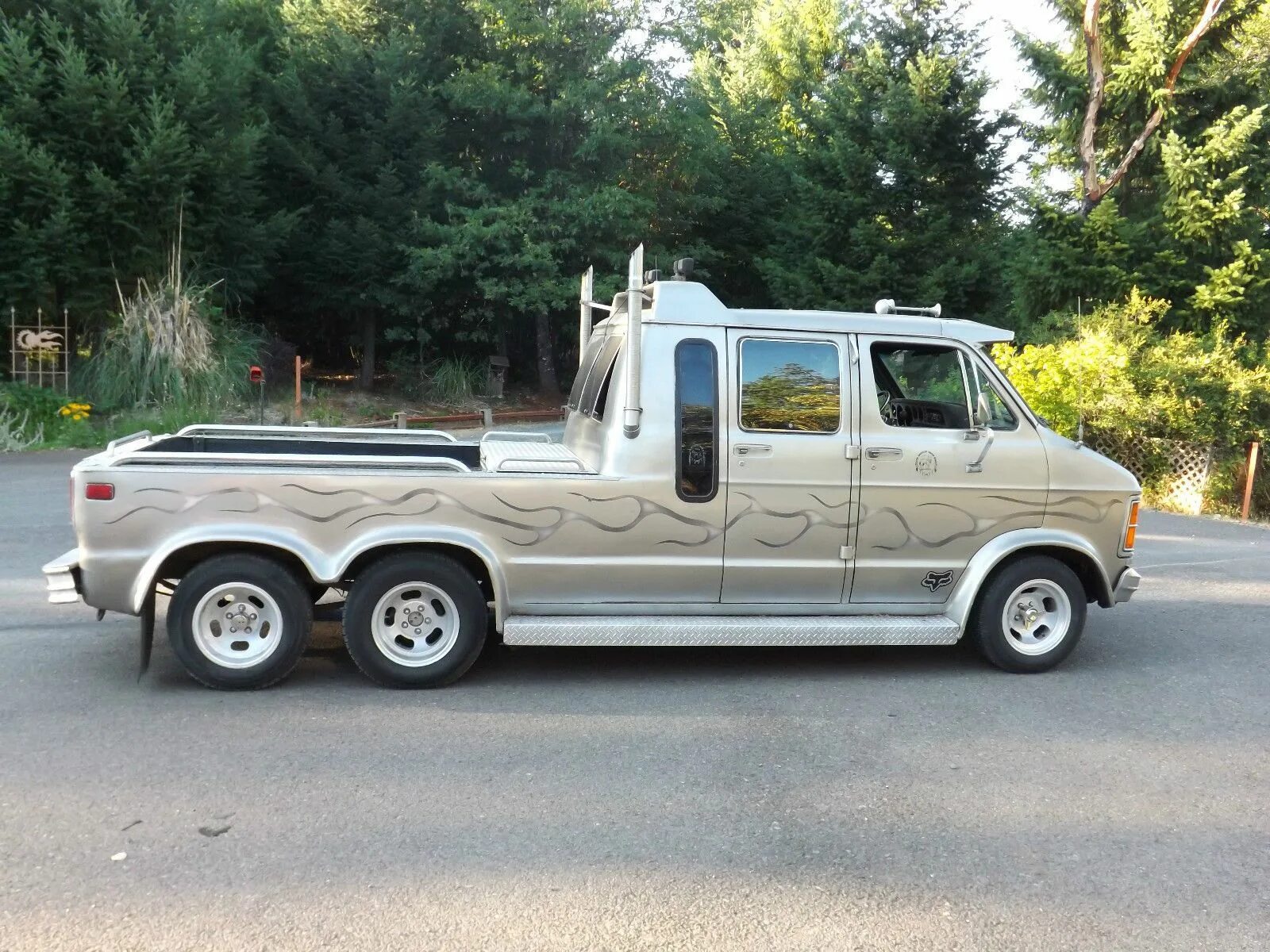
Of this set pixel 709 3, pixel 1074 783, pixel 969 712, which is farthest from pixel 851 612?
pixel 709 3

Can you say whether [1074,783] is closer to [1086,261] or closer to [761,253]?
[1086,261]

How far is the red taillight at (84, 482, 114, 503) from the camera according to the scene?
18.7ft

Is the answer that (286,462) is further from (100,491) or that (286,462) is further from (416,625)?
(416,625)

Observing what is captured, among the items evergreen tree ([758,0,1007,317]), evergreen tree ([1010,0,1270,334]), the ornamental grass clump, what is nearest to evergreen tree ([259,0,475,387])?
the ornamental grass clump

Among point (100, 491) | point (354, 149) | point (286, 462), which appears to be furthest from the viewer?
point (354, 149)

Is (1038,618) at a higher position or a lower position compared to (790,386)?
lower

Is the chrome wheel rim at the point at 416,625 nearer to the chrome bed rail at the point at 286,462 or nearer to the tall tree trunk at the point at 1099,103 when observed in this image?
the chrome bed rail at the point at 286,462

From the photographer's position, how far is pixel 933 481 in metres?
6.63

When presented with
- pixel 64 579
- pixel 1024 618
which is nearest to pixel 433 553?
pixel 64 579

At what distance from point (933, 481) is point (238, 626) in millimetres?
4017

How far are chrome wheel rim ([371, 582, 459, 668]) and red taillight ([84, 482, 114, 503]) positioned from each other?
4.90 ft

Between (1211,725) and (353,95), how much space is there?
26619 mm

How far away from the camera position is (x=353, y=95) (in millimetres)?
28125

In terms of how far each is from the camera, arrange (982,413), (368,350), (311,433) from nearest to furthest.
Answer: (982,413) < (311,433) < (368,350)
